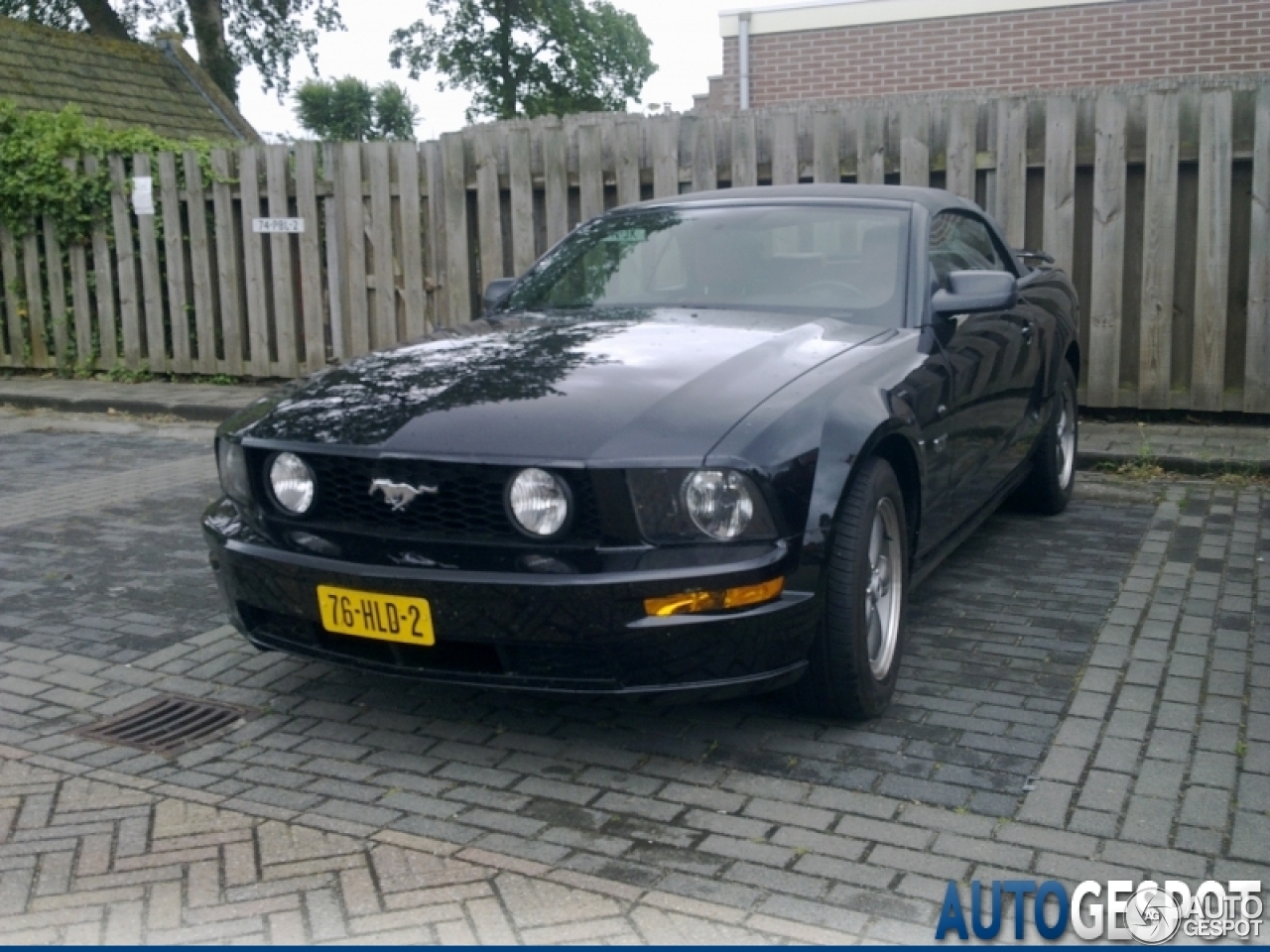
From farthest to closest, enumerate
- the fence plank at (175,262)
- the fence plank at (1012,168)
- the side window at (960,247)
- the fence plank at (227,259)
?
1. the fence plank at (175,262)
2. the fence plank at (227,259)
3. the fence plank at (1012,168)
4. the side window at (960,247)

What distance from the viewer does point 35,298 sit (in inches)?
492

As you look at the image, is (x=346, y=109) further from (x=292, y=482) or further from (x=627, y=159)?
(x=292, y=482)

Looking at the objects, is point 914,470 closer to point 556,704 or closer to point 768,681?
point 768,681

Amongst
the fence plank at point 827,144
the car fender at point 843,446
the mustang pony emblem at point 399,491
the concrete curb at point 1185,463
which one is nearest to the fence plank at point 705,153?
the fence plank at point 827,144

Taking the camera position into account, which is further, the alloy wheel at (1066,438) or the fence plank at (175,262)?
the fence plank at (175,262)

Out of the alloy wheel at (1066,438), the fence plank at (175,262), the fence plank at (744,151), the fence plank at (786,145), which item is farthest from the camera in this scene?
the fence plank at (175,262)

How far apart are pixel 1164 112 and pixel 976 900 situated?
677 centimetres

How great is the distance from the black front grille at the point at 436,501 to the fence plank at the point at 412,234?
689 centimetres

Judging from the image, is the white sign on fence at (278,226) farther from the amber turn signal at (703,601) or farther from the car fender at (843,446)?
the amber turn signal at (703,601)

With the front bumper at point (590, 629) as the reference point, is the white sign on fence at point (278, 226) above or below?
above

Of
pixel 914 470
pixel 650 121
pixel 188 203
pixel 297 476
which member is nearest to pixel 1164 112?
pixel 650 121

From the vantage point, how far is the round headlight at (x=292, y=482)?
3.99 metres

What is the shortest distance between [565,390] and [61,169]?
9.64 meters

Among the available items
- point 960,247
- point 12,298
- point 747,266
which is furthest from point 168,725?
point 12,298
